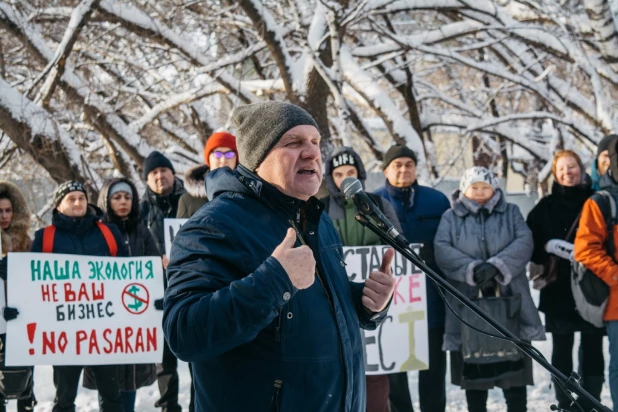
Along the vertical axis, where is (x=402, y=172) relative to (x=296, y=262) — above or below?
above

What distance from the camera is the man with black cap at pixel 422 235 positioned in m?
5.12

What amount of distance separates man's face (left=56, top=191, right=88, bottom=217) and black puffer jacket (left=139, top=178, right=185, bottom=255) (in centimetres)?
69

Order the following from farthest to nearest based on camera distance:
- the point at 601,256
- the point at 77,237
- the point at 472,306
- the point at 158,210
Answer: the point at 158,210 < the point at 77,237 < the point at 601,256 < the point at 472,306

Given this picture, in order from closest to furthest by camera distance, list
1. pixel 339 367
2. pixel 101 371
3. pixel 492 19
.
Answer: pixel 339 367, pixel 101 371, pixel 492 19

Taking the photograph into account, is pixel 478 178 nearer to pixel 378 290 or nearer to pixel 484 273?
pixel 484 273

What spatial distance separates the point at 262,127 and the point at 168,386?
3664 millimetres

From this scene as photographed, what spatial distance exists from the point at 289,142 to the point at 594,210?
3.06 metres

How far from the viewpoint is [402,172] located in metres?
5.24

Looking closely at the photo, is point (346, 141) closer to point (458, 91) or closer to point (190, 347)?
point (190, 347)

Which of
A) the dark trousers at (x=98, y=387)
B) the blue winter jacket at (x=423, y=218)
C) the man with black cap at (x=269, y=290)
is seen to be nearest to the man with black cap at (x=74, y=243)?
the dark trousers at (x=98, y=387)

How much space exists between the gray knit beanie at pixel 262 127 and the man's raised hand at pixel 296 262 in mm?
409

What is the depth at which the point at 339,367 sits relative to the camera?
7.11 feet

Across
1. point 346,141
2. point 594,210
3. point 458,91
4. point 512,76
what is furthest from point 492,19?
point 458,91

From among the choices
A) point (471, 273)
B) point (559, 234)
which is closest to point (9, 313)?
point (471, 273)
